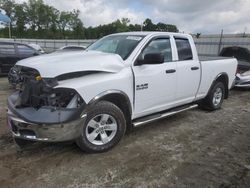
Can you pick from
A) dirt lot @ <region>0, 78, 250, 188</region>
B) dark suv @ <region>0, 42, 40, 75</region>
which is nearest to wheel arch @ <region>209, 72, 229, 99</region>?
dirt lot @ <region>0, 78, 250, 188</region>

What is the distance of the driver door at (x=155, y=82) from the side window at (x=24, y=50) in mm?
7985

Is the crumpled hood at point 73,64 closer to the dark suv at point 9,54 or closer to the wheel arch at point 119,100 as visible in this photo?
the wheel arch at point 119,100

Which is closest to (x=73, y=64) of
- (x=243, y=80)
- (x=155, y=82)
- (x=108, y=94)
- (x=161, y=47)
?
(x=108, y=94)

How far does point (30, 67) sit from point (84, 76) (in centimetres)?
77

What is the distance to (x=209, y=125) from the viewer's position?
224 inches

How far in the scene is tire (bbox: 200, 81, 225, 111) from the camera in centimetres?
654

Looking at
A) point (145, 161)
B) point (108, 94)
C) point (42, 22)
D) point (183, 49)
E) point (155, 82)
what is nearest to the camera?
point (145, 161)

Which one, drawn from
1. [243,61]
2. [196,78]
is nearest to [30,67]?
[196,78]

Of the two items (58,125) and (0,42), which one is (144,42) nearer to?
(58,125)

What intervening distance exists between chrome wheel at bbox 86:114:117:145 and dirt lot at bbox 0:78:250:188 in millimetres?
225

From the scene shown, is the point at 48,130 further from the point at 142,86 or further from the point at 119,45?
the point at 119,45

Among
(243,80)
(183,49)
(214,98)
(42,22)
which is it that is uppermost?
(42,22)

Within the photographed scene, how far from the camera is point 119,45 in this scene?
493cm

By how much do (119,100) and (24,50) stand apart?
845cm
